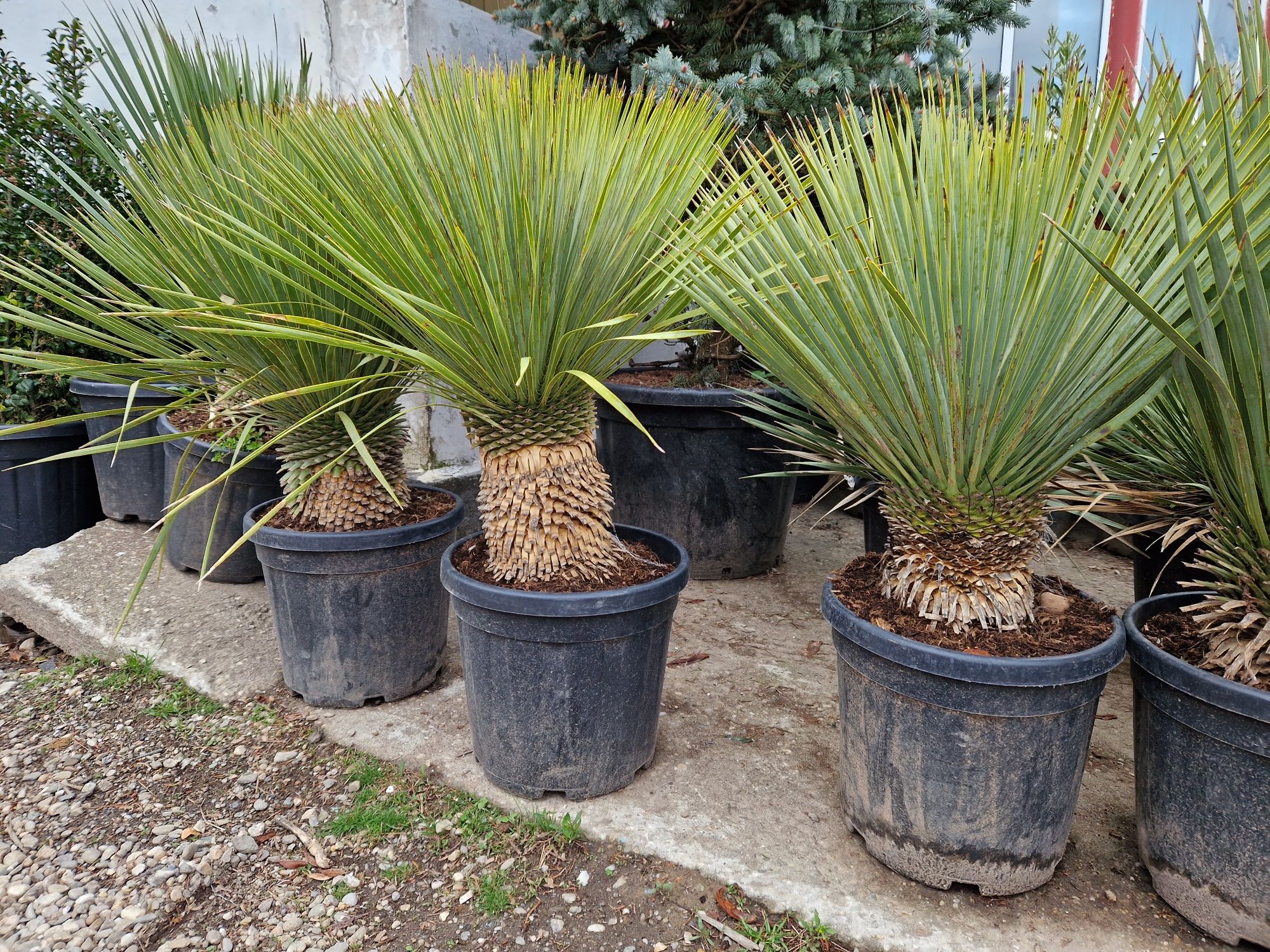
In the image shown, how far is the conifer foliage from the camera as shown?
2.92m

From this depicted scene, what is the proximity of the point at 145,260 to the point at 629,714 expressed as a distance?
1.50 metres

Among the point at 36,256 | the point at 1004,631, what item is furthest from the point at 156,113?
the point at 1004,631

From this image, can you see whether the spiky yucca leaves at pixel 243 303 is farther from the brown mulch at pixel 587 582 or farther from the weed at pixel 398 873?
the weed at pixel 398 873

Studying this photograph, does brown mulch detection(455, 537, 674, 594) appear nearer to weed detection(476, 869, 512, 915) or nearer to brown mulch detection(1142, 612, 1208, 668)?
weed detection(476, 869, 512, 915)

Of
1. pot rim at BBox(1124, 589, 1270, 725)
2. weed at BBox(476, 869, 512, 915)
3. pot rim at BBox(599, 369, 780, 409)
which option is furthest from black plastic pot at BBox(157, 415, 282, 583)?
pot rim at BBox(1124, 589, 1270, 725)

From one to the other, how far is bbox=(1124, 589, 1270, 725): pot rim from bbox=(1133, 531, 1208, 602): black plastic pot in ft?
1.84

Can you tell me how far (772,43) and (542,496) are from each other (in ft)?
7.20

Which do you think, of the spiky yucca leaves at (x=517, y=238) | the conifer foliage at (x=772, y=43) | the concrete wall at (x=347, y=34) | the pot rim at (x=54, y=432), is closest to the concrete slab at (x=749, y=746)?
the pot rim at (x=54, y=432)

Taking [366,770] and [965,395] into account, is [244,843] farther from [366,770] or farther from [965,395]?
[965,395]

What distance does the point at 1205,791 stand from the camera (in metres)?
1.42

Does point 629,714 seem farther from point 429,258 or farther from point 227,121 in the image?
point 227,121

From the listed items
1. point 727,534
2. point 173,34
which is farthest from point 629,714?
point 173,34

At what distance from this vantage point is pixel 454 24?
346 centimetres

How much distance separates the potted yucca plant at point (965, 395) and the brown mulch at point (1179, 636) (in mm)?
95
